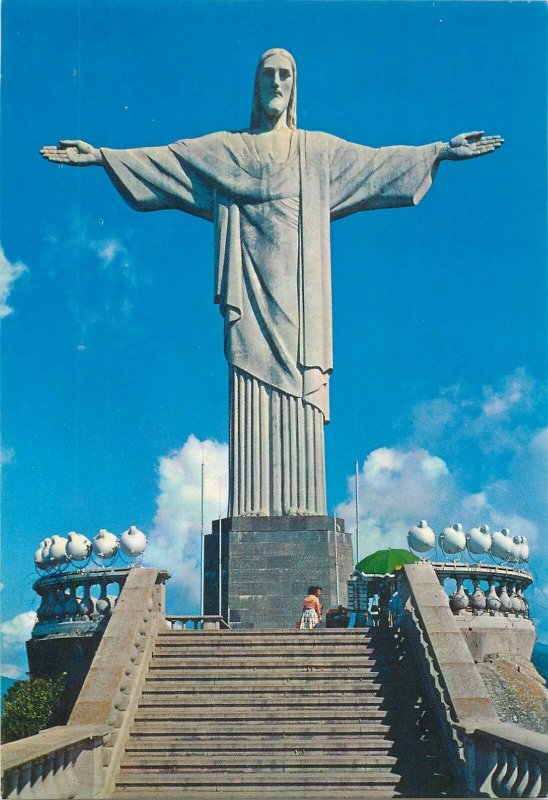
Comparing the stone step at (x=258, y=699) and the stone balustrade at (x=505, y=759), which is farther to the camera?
the stone step at (x=258, y=699)

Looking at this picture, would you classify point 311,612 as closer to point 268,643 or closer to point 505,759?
point 268,643

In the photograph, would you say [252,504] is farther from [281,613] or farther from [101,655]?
[101,655]

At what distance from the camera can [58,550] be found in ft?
103

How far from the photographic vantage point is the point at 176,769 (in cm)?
1308

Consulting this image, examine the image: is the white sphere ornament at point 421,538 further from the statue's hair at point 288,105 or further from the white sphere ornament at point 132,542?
the statue's hair at point 288,105

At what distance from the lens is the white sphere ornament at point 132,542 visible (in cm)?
3053

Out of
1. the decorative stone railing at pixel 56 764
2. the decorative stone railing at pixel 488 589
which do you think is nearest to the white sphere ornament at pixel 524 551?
the decorative stone railing at pixel 488 589

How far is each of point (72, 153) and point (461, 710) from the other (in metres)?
15.1

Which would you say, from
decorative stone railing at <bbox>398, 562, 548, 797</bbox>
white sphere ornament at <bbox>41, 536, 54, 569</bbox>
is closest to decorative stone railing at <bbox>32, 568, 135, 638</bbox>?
white sphere ornament at <bbox>41, 536, 54, 569</bbox>

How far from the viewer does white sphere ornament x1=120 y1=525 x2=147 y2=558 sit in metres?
30.5

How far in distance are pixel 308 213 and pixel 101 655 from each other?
1130 centimetres

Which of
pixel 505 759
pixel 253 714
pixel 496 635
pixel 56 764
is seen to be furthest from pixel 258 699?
pixel 496 635

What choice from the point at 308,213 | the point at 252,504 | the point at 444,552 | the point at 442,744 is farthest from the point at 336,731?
the point at 444,552

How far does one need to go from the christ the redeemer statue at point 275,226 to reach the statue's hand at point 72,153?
0.9 inches
